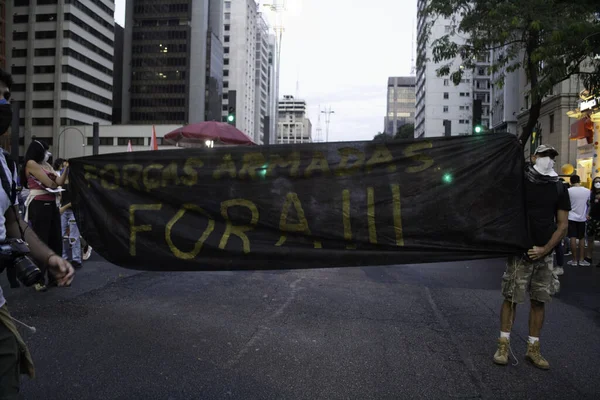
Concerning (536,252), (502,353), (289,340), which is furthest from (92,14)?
(502,353)

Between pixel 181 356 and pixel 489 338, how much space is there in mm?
3029

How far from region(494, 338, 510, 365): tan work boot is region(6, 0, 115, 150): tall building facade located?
97382mm

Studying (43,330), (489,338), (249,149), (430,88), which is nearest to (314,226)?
(249,149)

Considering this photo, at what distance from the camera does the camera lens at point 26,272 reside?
2.34 metres

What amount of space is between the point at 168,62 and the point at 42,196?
124m

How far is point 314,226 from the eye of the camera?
4488mm

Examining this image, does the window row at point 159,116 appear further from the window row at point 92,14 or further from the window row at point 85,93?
the window row at point 92,14

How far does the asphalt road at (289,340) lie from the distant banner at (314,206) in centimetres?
85

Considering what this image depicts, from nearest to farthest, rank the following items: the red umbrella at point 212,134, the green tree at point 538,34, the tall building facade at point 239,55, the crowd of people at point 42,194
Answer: the crowd of people at point 42,194 → the green tree at point 538,34 → the red umbrella at point 212,134 → the tall building facade at point 239,55

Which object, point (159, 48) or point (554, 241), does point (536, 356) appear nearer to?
point (554, 241)

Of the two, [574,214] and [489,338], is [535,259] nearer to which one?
[489,338]

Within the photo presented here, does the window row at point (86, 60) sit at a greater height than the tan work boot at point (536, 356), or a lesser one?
greater

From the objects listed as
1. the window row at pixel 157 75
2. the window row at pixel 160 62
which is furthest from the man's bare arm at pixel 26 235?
the window row at pixel 160 62

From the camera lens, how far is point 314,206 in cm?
451
